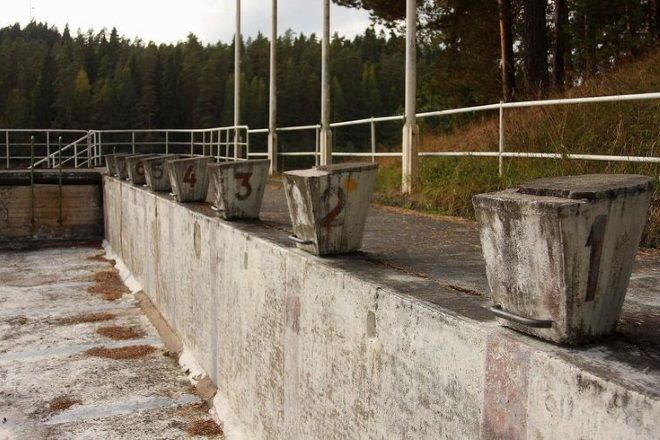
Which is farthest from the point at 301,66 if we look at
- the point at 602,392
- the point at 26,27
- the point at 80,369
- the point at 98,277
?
the point at 602,392

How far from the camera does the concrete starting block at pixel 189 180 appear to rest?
26.3ft

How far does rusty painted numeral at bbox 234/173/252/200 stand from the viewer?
245 inches

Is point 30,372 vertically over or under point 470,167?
under

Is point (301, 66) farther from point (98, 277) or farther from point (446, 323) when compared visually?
point (446, 323)

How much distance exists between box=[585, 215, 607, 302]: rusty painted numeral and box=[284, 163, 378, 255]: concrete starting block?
6.32ft

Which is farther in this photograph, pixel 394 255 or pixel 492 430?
pixel 394 255

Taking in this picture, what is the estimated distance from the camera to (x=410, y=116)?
30.6ft

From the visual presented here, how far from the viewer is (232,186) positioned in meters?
6.20

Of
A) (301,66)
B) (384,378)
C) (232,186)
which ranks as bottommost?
(384,378)

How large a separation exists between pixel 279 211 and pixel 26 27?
119m

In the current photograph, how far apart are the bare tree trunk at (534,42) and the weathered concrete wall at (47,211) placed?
9.90 m

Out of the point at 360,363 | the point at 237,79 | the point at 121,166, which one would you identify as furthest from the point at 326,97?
the point at 360,363

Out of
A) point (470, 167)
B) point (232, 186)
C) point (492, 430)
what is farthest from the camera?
point (470, 167)

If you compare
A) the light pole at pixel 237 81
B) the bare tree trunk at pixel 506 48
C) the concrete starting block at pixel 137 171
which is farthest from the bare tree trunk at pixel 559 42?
the concrete starting block at pixel 137 171
